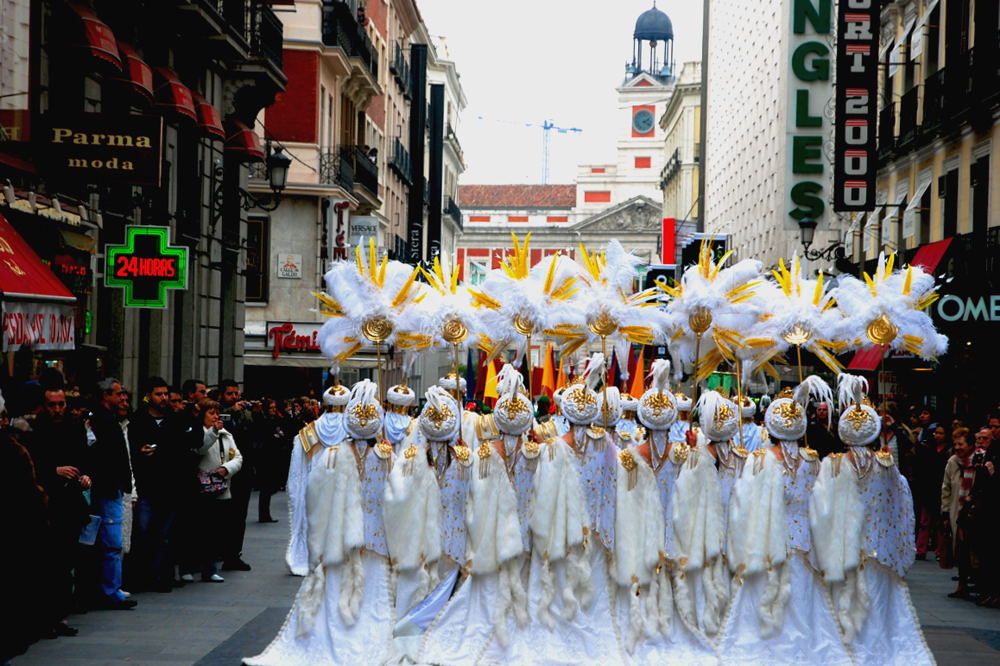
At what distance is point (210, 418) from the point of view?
527 inches

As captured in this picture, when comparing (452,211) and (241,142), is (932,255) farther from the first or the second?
(452,211)

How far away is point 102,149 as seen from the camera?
47.5ft

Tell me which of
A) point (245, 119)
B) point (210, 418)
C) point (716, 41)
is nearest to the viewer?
point (210, 418)

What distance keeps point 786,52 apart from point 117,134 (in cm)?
1768

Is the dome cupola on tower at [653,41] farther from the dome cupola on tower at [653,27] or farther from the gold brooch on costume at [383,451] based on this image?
the gold brooch on costume at [383,451]

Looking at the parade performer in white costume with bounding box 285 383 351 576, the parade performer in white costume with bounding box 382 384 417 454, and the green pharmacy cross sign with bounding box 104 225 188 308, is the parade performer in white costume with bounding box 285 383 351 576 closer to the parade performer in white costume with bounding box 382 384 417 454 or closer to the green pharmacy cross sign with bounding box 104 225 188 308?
the parade performer in white costume with bounding box 382 384 417 454

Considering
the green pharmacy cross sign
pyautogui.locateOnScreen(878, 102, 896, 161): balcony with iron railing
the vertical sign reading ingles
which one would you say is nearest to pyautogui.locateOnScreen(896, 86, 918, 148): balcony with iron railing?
pyautogui.locateOnScreen(878, 102, 896, 161): balcony with iron railing

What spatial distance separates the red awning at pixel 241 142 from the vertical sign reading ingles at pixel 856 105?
31.6 ft

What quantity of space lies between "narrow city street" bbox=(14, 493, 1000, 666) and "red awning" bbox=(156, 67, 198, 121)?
700 cm

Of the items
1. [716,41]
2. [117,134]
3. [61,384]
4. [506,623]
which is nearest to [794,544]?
[506,623]

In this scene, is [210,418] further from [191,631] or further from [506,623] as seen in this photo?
[506,623]

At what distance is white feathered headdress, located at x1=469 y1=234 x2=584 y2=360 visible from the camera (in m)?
10.3

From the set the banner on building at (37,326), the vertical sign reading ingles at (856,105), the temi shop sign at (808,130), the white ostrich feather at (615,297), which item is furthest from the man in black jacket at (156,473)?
the temi shop sign at (808,130)

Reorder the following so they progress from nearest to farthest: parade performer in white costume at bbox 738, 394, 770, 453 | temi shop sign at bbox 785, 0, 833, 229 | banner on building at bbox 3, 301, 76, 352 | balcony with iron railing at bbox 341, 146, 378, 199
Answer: banner on building at bbox 3, 301, 76, 352 < parade performer in white costume at bbox 738, 394, 770, 453 < temi shop sign at bbox 785, 0, 833, 229 < balcony with iron railing at bbox 341, 146, 378, 199
